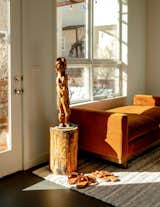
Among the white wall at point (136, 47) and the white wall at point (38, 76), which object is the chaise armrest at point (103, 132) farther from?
the white wall at point (136, 47)

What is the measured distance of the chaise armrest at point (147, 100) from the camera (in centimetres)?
475

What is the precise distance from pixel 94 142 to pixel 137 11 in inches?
112

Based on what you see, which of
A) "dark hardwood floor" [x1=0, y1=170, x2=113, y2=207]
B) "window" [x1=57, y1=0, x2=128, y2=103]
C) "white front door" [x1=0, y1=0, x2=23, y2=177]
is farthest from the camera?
"window" [x1=57, y1=0, x2=128, y2=103]

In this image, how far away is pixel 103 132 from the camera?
342 centimetres

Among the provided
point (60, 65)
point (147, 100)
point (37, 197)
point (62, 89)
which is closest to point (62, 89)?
point (62, 89)

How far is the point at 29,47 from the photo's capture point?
10.8ft

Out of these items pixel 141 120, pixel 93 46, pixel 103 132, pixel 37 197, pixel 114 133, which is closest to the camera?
pixel 37 197

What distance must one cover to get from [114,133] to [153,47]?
9.13 feet

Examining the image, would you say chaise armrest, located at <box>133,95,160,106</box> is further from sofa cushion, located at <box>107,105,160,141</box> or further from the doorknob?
the doorknob

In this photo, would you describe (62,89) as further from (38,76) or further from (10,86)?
(10,86)

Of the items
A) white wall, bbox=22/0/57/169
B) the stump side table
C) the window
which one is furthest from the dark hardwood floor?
the window

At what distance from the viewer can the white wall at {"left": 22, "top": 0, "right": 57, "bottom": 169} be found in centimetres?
329

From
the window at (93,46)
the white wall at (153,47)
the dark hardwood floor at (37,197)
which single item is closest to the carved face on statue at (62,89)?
the window at (93,46)

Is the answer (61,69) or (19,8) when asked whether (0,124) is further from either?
(19,8)
